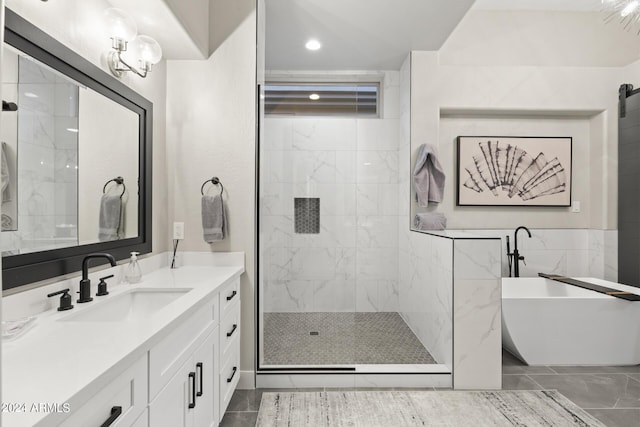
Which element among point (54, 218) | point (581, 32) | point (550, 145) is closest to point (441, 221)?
point (550, 145)

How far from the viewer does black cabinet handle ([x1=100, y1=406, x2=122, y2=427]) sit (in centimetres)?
86

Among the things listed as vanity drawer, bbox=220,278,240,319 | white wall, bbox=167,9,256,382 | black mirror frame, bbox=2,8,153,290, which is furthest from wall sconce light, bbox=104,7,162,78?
vanity drawer, bbox=220,278,240,319

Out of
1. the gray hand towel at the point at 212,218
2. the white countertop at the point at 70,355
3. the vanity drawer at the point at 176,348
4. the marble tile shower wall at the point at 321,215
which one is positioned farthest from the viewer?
the marble tile shower wall at the point at 321,215

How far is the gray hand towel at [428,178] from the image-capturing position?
320 cm

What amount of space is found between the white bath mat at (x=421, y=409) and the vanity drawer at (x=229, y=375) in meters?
0.24

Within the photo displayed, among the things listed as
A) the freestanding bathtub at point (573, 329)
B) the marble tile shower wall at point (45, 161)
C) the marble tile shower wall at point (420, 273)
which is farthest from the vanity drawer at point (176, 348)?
the freestanding bathtub at point (573, 329)

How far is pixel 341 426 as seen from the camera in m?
1.97

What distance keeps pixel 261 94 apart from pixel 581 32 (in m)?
3.45

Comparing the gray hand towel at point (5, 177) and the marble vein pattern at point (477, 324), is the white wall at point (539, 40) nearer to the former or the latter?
the marble vein pattern at point (477, 324)

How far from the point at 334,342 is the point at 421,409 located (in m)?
0.80

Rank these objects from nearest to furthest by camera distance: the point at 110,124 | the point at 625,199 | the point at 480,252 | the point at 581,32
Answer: the point at 110,124, the point at 480,252, the point at 625,199, the point at 581,32

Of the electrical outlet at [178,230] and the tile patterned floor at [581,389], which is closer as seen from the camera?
the tile patterned floor at [581,389]

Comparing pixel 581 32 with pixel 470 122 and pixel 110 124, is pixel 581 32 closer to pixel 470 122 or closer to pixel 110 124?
pixel 470 122

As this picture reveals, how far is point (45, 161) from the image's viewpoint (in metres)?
1.37
